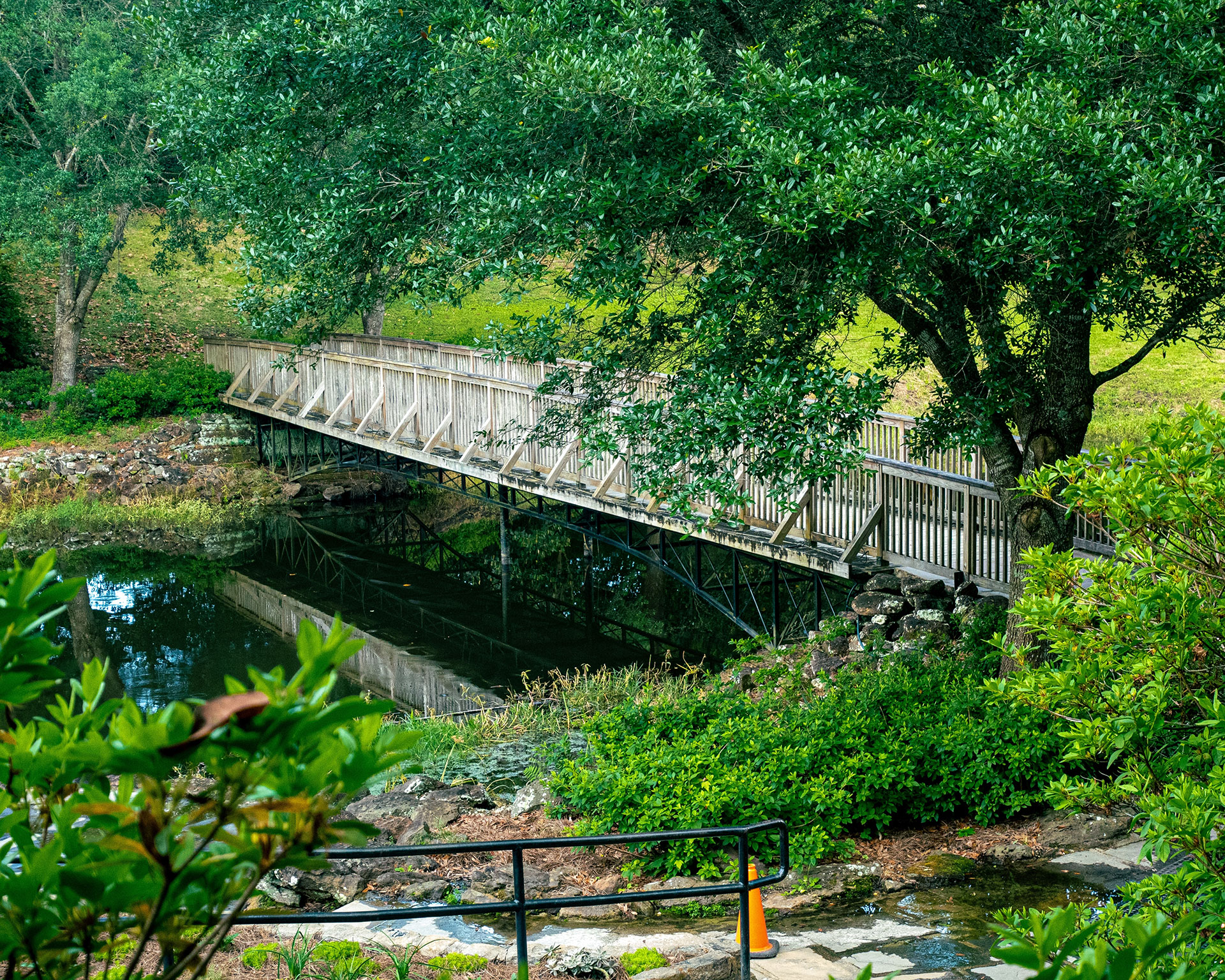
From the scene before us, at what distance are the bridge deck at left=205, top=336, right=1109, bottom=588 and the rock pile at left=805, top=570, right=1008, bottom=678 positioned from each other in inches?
11.1

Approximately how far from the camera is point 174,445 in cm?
2653

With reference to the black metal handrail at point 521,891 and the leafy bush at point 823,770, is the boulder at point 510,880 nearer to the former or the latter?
the leafy bush at point 823,770

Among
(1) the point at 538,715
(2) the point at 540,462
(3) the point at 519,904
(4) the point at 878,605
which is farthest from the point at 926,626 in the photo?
(2) the point at 540,462

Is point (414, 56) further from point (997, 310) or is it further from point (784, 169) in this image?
point (997, 310)

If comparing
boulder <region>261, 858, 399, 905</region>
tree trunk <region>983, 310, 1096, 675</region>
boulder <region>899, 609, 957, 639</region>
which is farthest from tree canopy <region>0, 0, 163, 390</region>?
boulder <region>261, 858, 399, 905</region>

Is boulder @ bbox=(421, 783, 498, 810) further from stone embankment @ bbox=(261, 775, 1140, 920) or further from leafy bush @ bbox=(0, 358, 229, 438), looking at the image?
leafy bush @ bbox=(0, 358, 229, 438)

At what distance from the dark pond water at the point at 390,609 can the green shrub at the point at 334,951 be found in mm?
8697

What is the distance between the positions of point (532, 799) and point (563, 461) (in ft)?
25.6

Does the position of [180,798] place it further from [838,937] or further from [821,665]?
[821,665]

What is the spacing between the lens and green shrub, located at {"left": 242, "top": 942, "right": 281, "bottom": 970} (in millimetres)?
5312

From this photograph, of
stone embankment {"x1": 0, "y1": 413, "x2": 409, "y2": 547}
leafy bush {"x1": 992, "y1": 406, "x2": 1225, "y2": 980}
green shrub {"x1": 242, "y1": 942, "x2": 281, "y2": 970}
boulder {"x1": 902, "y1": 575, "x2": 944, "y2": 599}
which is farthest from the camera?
stone embankment {"x1": 0, "y1": 413, "x2": 409, "y2": 547}

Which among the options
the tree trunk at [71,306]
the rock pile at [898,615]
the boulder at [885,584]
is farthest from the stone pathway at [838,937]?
the tree trunk at [71,306]

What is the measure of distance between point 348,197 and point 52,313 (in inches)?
1090

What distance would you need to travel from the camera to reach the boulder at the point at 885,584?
11641 mm
